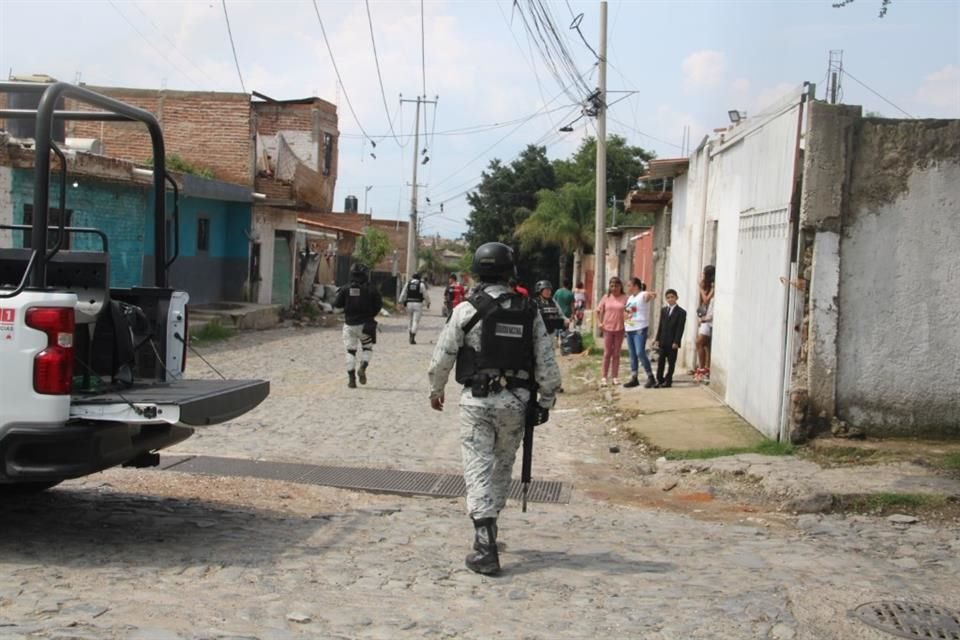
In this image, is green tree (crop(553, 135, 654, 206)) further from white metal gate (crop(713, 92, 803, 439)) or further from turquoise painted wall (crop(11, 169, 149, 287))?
white metal gate (crop(713, 92, 803, 439))

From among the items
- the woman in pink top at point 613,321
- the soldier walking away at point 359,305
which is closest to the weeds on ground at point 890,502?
the woman in pink top at point 613,321

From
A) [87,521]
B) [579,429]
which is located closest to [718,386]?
[579,429]

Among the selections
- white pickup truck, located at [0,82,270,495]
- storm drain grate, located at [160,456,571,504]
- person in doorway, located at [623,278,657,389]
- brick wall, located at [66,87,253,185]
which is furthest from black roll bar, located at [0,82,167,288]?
brick wall, located at [66,87,253,185]

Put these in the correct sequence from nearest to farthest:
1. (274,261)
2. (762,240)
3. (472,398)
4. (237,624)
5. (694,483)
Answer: (237,624), (472,398), (694,483), (762,240), (274,261)

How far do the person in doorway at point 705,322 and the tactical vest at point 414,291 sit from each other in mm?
10193

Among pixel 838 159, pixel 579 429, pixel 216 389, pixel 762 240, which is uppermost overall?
pixel 838 159

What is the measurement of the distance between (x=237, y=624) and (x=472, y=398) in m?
1.84

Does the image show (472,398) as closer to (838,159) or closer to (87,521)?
(87,521)

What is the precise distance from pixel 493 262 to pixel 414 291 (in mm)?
18602

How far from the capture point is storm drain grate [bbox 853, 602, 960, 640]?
5.17 m

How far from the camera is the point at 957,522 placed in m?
7.81

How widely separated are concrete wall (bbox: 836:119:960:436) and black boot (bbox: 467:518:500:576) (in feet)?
16.2

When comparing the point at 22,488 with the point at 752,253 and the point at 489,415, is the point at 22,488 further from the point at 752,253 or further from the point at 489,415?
the point at 752,253

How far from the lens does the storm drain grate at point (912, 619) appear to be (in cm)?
517
